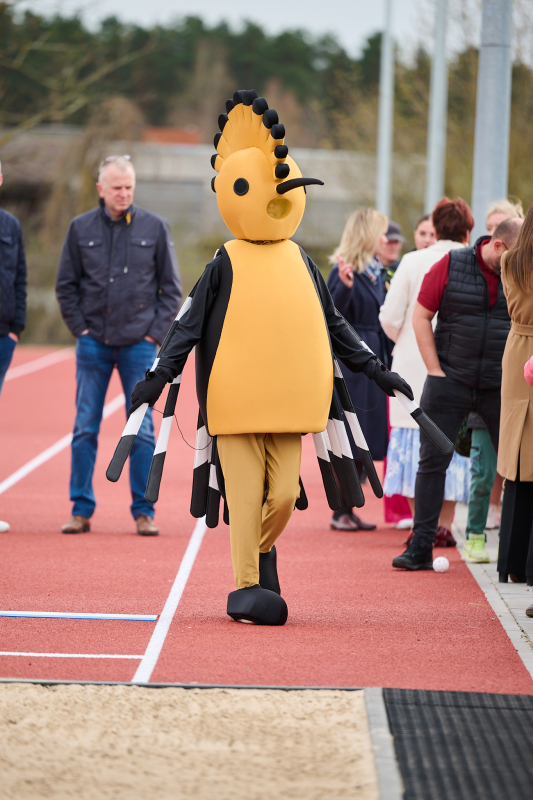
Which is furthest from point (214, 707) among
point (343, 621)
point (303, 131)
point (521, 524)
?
point (303, 131)

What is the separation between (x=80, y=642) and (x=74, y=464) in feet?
9.17

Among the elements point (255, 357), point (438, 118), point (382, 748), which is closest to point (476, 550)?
point (255, 357)

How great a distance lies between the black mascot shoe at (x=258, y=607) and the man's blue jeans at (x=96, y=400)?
2.43m

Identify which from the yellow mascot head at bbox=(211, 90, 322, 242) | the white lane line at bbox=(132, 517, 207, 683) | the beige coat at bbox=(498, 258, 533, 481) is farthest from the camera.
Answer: the beige coat at bbox=(498, 258, 533, 481)

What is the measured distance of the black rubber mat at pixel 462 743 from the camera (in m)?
3.37

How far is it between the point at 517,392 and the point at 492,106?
4091 mm

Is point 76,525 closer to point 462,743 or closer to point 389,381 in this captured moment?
point 389,381

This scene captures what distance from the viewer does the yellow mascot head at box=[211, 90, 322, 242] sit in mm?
5109

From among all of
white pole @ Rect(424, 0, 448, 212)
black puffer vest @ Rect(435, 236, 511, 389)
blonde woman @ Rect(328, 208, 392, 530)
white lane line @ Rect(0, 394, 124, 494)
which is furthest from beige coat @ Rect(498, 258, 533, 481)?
white pole @ Rect(424, 0, 448, 212)

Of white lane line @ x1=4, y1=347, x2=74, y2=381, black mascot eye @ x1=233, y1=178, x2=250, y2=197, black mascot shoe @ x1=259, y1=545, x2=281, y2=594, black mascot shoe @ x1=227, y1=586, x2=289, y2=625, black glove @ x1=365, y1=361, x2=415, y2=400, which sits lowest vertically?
white lane line @ x1=4, y1=347, x2=74, y2=381

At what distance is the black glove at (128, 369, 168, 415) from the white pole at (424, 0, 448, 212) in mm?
11677

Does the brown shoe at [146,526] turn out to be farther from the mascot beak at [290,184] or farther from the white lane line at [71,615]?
the mascot beak at [290,184]

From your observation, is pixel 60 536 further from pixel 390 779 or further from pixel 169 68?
pixel 169 68

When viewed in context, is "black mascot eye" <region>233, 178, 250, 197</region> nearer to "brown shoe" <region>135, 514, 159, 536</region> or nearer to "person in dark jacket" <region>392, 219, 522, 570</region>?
"person in dark jacket" <region>392, 219, 522, 570</region>
